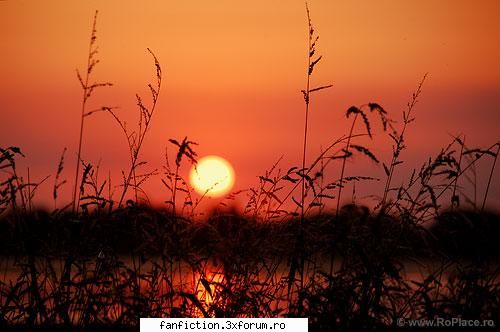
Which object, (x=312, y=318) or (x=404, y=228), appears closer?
(x=312, y=318)

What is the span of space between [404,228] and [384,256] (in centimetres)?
31

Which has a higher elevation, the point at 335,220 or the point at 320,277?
the point at 335,220

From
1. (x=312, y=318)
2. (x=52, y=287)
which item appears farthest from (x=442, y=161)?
(x=52, y=287)

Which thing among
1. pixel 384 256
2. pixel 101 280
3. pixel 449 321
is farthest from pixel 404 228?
pixel 101 280

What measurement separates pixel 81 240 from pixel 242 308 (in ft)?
3.30

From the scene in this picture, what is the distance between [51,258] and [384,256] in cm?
192

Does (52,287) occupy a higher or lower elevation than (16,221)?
lower

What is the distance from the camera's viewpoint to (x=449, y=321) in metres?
4.20

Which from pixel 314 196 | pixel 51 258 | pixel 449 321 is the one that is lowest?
pixel 449 321

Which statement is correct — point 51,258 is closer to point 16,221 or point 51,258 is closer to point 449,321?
point 16,221

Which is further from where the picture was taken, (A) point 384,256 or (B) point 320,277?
(B) point 320,277

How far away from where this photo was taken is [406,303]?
429cm

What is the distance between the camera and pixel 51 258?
14.6ft

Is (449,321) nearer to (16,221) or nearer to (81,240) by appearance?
(81,240)
